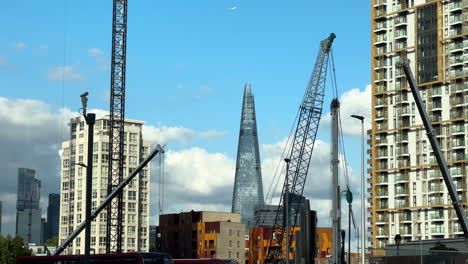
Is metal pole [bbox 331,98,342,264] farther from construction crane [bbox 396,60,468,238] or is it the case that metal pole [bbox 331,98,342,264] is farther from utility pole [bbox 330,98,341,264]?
construction crane [bbox 396,60,468,238]

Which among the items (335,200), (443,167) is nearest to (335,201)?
(335,200)

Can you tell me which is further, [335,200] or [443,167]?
[443,167]

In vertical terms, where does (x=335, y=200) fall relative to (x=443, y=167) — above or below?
below

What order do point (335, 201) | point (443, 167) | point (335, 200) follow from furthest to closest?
point (443, 167) → point (335, 201) → point (335, 200)

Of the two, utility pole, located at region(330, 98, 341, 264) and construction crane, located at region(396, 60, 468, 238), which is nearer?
utility pole, located at region(330, 98, 341, 264)

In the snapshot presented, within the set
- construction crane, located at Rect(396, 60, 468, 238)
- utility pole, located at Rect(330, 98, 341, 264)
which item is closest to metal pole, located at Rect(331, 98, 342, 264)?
utility pole, located at Rect(330, 98, 341, 264)

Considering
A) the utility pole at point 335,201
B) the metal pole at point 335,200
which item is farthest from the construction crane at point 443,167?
the metal pole at point 335,200

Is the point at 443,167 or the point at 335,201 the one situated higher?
the point at 443,167

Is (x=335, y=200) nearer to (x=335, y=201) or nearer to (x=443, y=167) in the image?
(x=335, y=201)

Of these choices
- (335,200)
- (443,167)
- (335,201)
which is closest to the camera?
(335,200)

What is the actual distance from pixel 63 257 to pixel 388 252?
357ft

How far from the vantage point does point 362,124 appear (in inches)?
4434

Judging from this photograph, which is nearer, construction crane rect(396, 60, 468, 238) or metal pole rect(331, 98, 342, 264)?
metal pole rect(331, 98, 342, 264)

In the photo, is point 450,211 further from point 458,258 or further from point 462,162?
point 458,258
